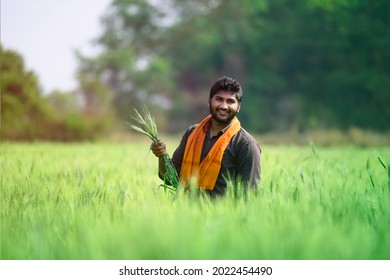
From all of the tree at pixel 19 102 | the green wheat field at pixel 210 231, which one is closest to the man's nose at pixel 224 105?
the green wheat field at pixel 210 231

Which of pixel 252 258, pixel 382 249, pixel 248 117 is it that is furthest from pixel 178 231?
pixel 248 117

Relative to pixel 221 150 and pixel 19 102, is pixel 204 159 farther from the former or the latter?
pixel 19 102

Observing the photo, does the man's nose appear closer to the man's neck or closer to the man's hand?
the man's neck

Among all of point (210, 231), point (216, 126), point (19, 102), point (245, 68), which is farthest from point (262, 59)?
point (210, 231)

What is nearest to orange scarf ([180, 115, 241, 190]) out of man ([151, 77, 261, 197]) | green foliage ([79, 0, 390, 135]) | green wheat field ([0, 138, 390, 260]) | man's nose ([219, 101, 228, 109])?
man ([151, 77, 261, 197])

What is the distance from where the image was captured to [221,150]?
10.4 ft

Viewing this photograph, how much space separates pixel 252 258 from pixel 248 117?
26965 mm

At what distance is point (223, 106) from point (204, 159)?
1.22ft

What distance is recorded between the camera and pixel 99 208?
107 inches

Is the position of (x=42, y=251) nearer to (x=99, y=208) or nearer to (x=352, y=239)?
(x=99, y=208)

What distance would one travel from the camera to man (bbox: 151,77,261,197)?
10.3 ft

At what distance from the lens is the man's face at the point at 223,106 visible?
3.17 meters

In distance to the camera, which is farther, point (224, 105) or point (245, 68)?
point (245, 68)

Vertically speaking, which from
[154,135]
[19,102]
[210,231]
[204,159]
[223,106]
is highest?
[19,102]
